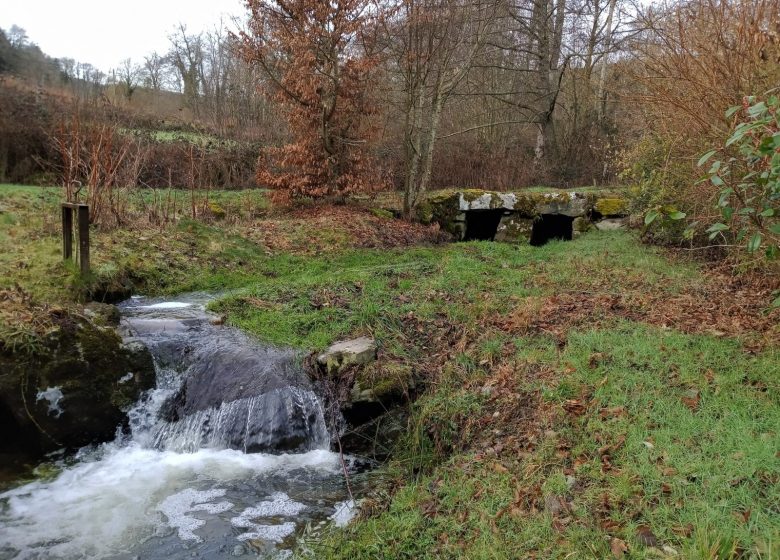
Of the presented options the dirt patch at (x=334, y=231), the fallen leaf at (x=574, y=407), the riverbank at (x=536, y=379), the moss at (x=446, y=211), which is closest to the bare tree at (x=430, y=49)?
the moss at (x=446, y=211)

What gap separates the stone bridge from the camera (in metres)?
12.7

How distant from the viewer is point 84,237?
21.3 ft

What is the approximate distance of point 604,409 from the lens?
4.01m

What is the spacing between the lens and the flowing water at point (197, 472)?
362cm

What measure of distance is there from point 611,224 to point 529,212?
1901 millimetres

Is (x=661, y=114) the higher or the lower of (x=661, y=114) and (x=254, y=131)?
the lower

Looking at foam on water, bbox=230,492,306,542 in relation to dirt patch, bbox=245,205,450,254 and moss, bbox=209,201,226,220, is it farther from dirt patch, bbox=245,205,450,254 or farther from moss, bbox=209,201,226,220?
moss, bbox=209,201,226,220

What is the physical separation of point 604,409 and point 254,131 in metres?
17.1

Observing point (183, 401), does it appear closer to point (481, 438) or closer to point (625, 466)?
point (481, 438)

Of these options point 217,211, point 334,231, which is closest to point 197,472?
point 334,231

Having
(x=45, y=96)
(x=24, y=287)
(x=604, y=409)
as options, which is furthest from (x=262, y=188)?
(x=604, y=409)

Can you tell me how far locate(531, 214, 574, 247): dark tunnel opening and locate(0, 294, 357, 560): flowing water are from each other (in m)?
8.98

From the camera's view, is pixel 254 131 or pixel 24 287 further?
pixel 254 131

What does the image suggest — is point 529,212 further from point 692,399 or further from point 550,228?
point 692,399
